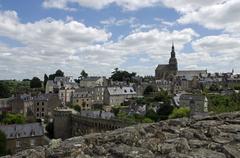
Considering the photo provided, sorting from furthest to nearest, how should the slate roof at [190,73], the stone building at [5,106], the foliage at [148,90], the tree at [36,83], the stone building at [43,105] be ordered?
the slate roof at [190,73] → the tree at [36,83] → the foliage at [148,90] → the stone building at [5,106] → the stone building at [43,105]

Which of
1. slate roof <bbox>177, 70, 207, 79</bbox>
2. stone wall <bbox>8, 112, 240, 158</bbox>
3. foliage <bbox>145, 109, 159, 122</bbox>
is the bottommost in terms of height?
foliage <bbox>145, 109, 159, 122</bbox>

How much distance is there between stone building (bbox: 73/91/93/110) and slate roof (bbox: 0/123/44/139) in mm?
41444

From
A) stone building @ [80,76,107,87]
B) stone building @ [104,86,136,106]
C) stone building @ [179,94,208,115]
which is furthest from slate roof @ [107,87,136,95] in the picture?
stone building @ [179,94,208,115]

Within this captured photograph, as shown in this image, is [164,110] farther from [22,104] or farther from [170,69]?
[170,69]

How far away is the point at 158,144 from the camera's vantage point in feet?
17.9

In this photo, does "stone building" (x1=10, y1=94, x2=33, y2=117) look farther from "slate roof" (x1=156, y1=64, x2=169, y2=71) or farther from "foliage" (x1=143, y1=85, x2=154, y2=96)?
"slate roof" (x1=156, y1=64, x2=169, y2=71)

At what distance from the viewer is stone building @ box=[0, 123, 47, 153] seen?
46416 millimetres

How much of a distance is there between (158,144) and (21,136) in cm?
4409

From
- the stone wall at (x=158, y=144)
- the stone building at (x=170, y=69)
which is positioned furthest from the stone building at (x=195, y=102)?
the stone wall at (x=158, y=144)

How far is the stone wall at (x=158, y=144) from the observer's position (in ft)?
16.8

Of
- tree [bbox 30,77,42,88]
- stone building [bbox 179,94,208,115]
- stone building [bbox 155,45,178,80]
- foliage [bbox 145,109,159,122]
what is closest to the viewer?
foliage [bbox 145,109,159,122]

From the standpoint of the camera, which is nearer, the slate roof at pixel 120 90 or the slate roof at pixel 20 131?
the slate roof at pixel 20 131

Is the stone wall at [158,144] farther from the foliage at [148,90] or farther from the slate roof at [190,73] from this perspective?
the slate roof at [190,73]

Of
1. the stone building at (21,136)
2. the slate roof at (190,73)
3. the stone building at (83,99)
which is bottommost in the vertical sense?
the stone building at (21,136)
